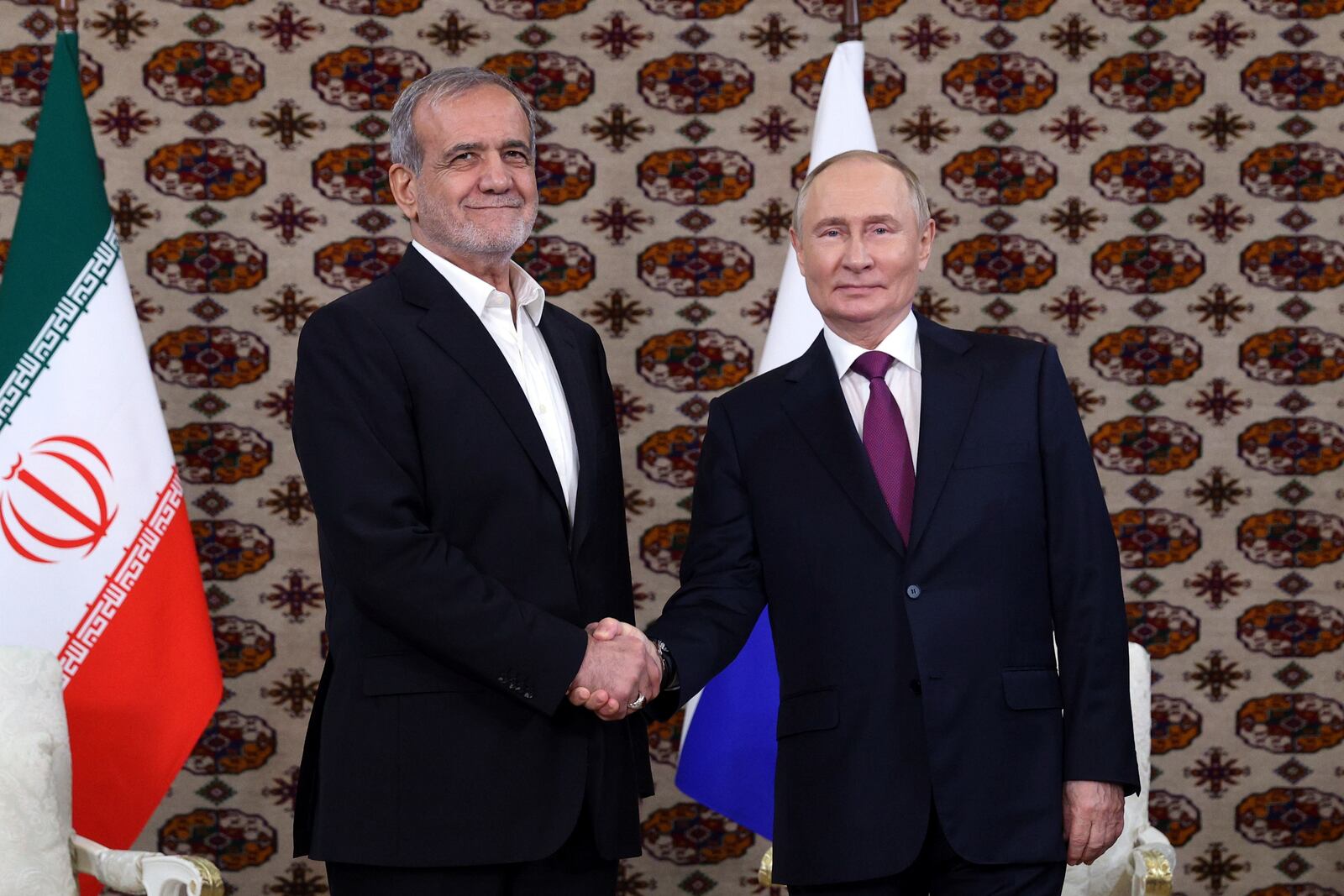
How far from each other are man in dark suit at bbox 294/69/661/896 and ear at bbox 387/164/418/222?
112 mm

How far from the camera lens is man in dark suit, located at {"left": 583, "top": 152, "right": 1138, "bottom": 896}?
1895mm

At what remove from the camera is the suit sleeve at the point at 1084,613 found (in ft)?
6.25

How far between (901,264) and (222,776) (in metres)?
2.45

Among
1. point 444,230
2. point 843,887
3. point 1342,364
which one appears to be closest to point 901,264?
point 444,230

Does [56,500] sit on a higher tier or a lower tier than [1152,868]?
higher

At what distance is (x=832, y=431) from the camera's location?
80.0 inches

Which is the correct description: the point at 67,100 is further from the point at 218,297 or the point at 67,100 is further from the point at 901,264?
the point at 901,264

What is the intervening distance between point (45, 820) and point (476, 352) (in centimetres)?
139

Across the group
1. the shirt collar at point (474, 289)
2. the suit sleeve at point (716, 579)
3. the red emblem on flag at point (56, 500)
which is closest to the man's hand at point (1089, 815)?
the suit sleeve at point (716, 579)

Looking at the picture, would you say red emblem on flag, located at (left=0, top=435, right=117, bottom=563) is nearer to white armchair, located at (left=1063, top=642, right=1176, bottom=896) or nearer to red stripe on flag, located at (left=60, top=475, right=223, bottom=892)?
red stripe on flag, located at (left=60, top=475, right=223, bottom=892)

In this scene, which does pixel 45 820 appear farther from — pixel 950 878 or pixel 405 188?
pixel 950 878

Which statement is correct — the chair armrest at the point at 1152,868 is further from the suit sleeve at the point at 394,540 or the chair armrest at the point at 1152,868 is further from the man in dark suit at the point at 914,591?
the suit sleeve at the point at 394,540

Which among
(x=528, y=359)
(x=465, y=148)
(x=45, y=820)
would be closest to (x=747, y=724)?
(x=528, y=359)

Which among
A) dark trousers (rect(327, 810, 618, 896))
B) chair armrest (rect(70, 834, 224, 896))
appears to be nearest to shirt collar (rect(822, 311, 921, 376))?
dark trousers (rect(327, 810, 618, 896))
